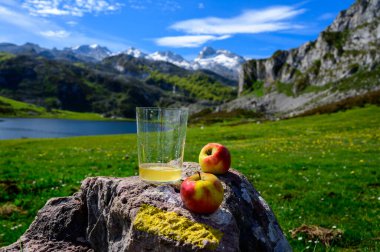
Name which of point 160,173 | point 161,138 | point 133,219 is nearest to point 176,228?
point 133,219

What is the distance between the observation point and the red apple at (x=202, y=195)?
15.2 feet

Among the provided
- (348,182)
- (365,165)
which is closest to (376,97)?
(365,165)

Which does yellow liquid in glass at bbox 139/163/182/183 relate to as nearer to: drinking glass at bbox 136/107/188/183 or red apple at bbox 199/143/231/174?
drinking glass at bbox 136/107/188/183

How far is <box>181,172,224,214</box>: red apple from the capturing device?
463cm

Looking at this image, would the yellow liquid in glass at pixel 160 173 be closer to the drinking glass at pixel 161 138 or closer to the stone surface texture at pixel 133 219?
the drinking glass at pixel 161 138

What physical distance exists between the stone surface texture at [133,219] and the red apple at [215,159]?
21 cm

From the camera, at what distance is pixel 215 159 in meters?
6.00

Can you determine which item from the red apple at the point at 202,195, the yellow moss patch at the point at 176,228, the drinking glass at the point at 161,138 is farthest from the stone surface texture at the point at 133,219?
the drinking glass at the point at 161,138

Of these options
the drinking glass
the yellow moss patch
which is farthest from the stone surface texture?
the drinking glass

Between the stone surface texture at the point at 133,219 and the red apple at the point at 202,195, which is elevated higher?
the red apple at the point at 202,195

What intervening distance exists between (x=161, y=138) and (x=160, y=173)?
2.04 feet

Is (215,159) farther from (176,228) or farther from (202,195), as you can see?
(176,228)

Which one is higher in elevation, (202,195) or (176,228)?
(202,195)

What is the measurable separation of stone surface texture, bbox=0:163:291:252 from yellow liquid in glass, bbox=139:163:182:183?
122mm
